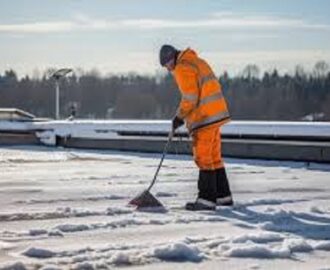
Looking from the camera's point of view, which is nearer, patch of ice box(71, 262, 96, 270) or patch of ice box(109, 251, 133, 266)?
patch of ice box(71, 262, 96, 270)

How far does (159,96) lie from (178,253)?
14347cm

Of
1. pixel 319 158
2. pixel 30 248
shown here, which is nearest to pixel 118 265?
pixel 30 248

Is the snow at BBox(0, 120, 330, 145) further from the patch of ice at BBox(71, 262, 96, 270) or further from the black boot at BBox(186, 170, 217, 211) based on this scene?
the patch of ice at BBox(71, 262, 96, 270)

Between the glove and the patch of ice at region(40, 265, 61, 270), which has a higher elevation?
the glove

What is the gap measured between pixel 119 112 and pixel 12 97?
60.7 ft

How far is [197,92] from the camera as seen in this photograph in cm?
1034

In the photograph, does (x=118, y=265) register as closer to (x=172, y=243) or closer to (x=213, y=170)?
(x=172, y=243)

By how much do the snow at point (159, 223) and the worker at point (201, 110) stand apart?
0.36 metres

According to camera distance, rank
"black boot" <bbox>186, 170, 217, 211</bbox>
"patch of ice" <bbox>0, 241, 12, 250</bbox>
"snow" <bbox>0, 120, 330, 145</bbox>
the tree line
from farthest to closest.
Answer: the tree line, "snow" <bbox>0, 120, 330, 145</bbox>, "black boot" <bbox>186, 170, 217, 211</bbox>, "patch of ice" <bbox>0, 241, 12, 250</bbox>

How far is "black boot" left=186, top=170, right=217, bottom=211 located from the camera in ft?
33.6

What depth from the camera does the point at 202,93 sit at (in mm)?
10391

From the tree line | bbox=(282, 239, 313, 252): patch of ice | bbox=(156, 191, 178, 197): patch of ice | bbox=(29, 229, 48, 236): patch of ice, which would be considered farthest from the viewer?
the tree line

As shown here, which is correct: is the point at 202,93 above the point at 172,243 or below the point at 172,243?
above

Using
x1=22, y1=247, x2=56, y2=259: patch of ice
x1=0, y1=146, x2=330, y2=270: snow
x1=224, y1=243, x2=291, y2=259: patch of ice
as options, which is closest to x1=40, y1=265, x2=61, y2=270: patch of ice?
x1=0, y1=146, x2=330, y2=270: snow
